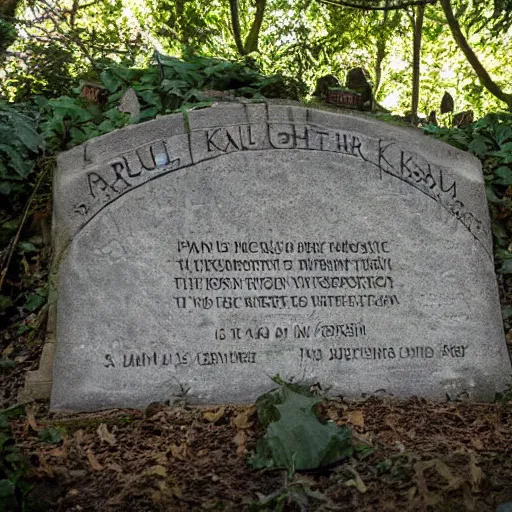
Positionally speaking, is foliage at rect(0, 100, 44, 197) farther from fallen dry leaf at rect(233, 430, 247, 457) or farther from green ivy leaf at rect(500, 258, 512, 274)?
green ivy leaf at rect(500, 258, 512, 274)

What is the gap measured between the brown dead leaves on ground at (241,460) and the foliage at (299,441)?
0.18 ft

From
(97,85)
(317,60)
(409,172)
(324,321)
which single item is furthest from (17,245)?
(317,60)

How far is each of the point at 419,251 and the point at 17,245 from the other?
260 cm

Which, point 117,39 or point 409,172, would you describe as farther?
point 117,39

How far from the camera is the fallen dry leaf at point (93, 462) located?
2.90 m

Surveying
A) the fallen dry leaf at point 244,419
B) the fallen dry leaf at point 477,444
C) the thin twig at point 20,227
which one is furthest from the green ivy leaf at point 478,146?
the thin twig at point 20,227

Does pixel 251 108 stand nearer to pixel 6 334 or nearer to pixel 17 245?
pixel 17 245

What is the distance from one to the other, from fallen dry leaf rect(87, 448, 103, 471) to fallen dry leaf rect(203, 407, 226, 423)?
64cm

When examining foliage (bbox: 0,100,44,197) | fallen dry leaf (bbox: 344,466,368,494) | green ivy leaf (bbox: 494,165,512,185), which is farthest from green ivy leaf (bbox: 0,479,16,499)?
green ivy leaf (bbox: 494,165,512,185)

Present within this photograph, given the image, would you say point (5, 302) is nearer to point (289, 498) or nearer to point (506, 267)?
point (289, 498)

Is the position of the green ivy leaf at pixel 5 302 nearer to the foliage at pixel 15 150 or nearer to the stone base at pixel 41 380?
the stone base at pixel 41 380

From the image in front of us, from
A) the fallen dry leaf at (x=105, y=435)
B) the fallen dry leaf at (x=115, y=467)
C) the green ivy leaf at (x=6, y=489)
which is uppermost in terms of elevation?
the fallen dry leaf at (x=105, y=435)

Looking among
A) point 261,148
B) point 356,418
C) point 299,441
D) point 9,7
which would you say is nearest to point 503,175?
point 261,148

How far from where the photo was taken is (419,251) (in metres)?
4.18
